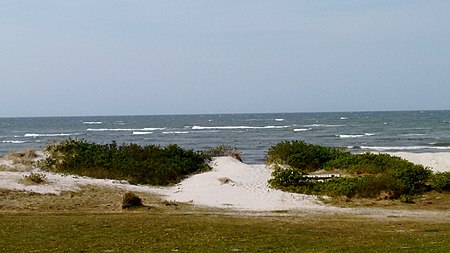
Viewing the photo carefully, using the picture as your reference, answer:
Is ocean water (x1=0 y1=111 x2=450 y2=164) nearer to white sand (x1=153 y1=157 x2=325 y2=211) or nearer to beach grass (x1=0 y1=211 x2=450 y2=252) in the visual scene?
white sand (x1=153 y1=157 x2=325 y2=211)

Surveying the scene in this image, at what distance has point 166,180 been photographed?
2638cm

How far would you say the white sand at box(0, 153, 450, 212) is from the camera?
69.7 ft

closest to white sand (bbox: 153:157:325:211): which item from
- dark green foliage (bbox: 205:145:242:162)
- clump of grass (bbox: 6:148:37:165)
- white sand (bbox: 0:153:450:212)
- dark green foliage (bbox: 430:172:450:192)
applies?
white sand (bbox: 0:153:450:212)

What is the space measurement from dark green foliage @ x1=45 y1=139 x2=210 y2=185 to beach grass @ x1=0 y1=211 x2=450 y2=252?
9.22 metres

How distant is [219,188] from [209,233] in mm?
10642

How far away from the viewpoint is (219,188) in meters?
24.2

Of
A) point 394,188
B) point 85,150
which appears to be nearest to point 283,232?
point 394,188

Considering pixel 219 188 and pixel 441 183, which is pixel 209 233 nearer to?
pixel 219 188

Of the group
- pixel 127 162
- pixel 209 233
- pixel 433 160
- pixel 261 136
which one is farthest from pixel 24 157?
pixel 261 136

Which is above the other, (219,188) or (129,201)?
(129,201)

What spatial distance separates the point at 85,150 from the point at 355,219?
53.3 feet

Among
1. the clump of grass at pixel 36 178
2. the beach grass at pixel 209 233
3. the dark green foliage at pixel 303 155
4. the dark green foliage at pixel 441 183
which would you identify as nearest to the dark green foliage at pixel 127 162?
the clump of grass at pixel 36 178

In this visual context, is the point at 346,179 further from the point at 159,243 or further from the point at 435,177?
the point at 159,243

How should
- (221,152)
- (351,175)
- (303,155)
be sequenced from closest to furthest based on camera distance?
1. (351,175)
2. (303,155)
3. (221,152)
